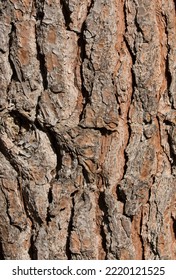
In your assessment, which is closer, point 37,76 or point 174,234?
point 37,76

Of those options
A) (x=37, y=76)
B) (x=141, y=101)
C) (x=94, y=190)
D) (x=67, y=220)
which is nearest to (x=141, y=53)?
(x=141, y=101)

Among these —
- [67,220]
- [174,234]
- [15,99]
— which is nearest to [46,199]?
[67,220]

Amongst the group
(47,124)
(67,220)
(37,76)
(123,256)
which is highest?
(37,76)

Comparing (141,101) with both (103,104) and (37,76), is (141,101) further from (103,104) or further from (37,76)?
(37,76)

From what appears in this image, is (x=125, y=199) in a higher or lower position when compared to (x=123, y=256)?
higher

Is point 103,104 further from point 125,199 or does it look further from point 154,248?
point 154,248

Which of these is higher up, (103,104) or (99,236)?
(103,104)
